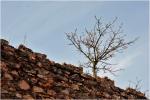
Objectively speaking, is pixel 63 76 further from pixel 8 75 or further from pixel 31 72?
pixel 8 75

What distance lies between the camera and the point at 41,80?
22.7 ft

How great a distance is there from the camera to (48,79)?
701cm

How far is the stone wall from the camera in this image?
646cm

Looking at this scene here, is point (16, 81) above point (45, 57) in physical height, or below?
below

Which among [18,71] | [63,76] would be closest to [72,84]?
[63,76]

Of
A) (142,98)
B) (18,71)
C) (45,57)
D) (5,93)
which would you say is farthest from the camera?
(142,98)


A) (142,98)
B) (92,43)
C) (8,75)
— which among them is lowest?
(142,98)

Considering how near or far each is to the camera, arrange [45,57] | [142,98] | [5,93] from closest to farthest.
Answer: [5,93] < [45,57] < [142,98]

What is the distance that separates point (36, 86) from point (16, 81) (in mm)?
413

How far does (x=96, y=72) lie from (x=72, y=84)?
534 centimetres

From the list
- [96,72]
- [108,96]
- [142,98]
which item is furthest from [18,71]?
[96,72]

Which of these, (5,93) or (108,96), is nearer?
(5,93)

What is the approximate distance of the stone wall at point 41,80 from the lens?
6465mm

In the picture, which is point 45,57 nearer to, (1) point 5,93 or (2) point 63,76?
(2) point 63,76
